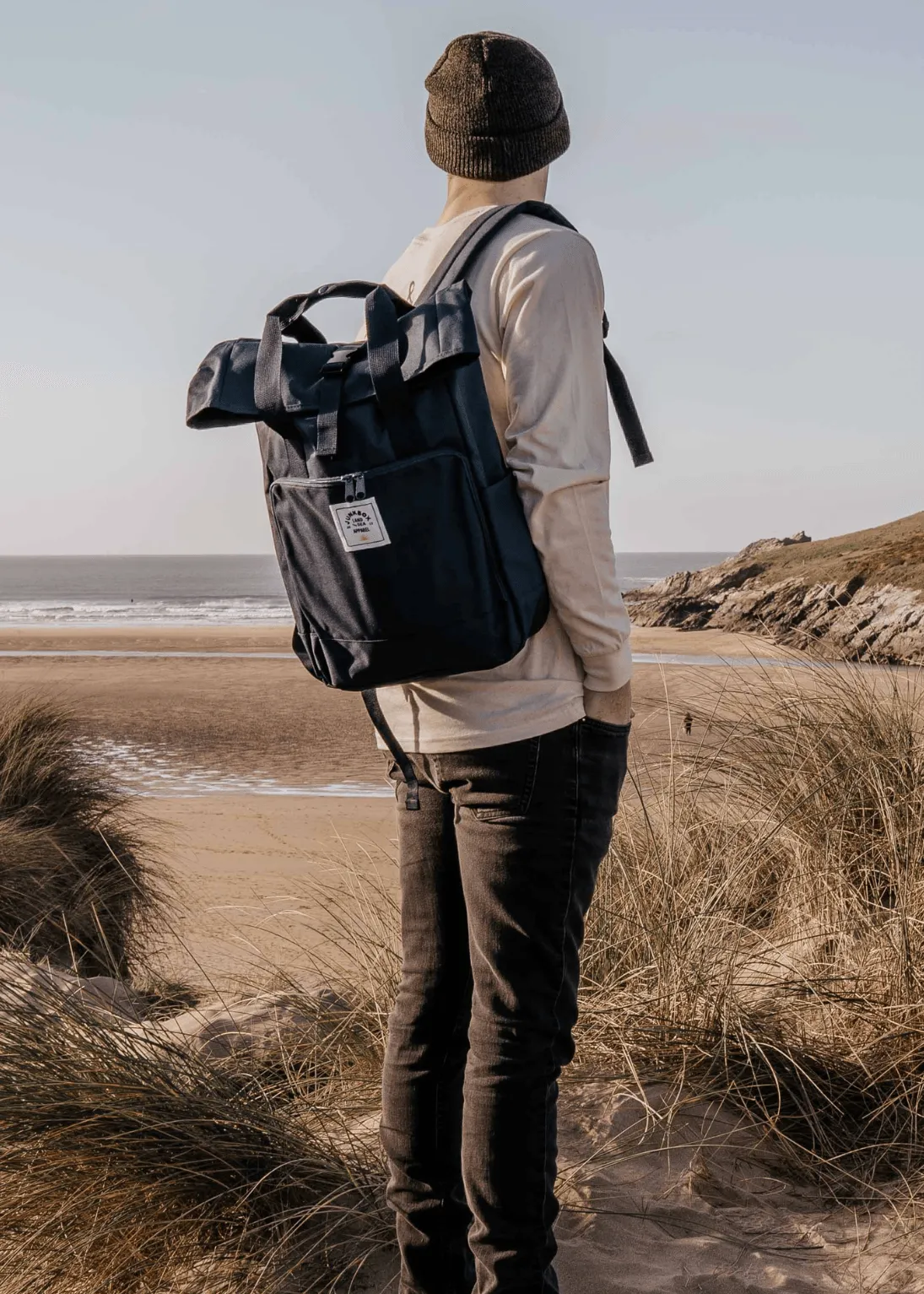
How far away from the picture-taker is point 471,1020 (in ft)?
5.17

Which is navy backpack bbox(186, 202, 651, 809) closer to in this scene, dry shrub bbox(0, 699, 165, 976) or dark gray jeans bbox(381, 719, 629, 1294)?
dark gray jeans bbox(381, 719, 629, 1294)

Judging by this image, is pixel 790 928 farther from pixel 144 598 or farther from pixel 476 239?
pixel 144 598

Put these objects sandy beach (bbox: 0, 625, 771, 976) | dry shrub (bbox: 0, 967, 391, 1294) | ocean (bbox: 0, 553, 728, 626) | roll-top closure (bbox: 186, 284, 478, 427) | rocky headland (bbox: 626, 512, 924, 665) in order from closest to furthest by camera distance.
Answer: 1. roll-top closure (bbox: 186, 284, 478, 427)
2. dry shrub (bbox: 0, 967, 391, 1294)
3. sandy beach (bbox: 0, 625, 771, 976)
4. rocky headland (bbox: 626, 512, 924, 665)
5. ocean (bbox: 0, 553, 728, 626)

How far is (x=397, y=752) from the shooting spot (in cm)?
161

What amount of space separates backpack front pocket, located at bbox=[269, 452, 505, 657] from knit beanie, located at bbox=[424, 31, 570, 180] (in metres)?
0.52

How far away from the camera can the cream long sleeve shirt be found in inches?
55.8

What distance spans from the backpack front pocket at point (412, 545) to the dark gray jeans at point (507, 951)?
8.6 inches

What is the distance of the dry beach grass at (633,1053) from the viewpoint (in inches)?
73.9

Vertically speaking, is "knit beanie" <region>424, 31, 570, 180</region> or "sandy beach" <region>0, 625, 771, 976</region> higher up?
"knit beanie" <region>424, 31, 570, 180</region>

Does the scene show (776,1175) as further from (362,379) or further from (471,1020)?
(362,379)

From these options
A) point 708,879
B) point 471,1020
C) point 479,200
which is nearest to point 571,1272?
point 471,1020

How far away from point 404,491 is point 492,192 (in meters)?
0.54

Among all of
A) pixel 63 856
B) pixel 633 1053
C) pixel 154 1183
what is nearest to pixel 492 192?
pixel 154 1183

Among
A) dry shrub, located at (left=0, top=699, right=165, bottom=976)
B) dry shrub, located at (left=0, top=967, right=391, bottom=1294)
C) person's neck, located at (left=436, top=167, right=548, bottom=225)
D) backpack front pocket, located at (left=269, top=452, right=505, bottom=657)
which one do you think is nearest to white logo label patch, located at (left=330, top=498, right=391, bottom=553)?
backpack front pocket, located at (left=269, top=452, right=505, bottom=657)
